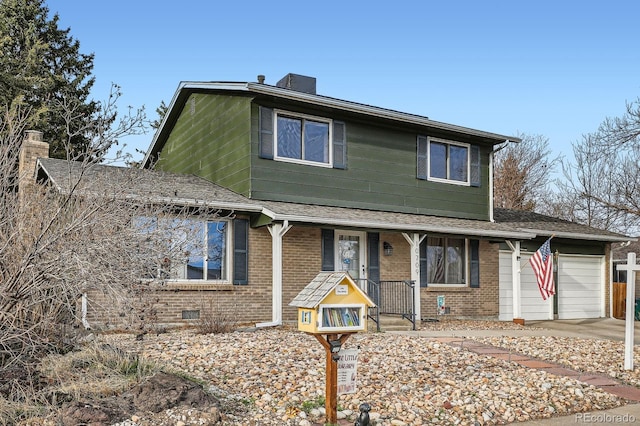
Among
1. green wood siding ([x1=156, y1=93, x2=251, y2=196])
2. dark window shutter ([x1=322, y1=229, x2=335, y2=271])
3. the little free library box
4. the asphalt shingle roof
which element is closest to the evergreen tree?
green wood siding ([x1=156, y1=93, x2=251, y2=196])

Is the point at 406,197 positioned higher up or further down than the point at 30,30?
further down

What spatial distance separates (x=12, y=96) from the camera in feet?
77.9

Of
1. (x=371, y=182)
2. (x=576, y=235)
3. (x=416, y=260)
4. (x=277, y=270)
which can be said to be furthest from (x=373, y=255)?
(x=576, y=235)

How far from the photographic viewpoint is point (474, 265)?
55.3 feet

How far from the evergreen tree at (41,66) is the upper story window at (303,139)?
11.2m

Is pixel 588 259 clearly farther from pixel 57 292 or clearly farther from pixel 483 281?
pixel 57 292

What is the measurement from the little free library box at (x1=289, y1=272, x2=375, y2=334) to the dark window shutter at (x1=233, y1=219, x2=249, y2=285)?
7511 millimetres

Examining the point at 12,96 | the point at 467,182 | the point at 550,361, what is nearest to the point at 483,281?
the point at 467,182

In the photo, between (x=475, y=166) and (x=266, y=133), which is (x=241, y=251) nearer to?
(x=266, y=133)

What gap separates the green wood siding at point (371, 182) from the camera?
14.3m

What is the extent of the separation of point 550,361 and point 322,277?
16.6ft

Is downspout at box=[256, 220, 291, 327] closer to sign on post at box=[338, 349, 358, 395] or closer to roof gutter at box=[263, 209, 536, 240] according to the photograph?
roof gutter at box=[263, 209, 536, 240]

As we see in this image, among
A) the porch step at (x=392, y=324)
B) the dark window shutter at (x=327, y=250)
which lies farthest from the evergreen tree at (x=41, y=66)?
the porch step at (x=392, y=324)

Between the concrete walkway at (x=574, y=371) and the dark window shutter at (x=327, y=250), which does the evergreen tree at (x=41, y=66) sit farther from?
the concrete walkway at (x=574, y=371)
